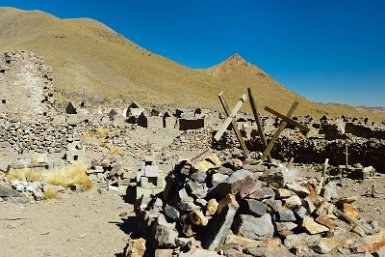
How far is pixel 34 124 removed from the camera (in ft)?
60.1

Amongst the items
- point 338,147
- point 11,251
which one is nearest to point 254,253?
point 11,251

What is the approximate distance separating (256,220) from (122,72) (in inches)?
3314

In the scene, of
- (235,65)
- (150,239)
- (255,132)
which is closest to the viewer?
(150,239)

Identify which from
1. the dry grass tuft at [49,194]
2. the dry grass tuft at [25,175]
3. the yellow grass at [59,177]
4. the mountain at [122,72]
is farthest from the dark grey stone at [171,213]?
the mountain at [122,72]

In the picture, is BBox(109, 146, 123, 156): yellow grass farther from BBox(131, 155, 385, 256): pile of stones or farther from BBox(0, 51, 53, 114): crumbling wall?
BBox(131, 155, 385, 256): pile of stones

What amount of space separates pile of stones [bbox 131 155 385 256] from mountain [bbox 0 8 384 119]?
4723 centimetres

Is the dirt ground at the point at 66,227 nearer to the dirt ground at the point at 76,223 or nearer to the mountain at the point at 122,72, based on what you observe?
the dirt ground at the point at 76,223

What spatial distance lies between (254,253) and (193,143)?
17.0 metres

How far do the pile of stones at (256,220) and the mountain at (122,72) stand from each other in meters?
47.2

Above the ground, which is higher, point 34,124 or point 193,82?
point 193,82

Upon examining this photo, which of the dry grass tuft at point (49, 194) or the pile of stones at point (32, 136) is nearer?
the dry grass tuft at point (49, 194)

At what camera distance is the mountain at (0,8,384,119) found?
225 ft

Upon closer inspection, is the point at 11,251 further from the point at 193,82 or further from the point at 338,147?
the point at 193,82

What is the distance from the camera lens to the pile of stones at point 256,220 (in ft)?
22.6
